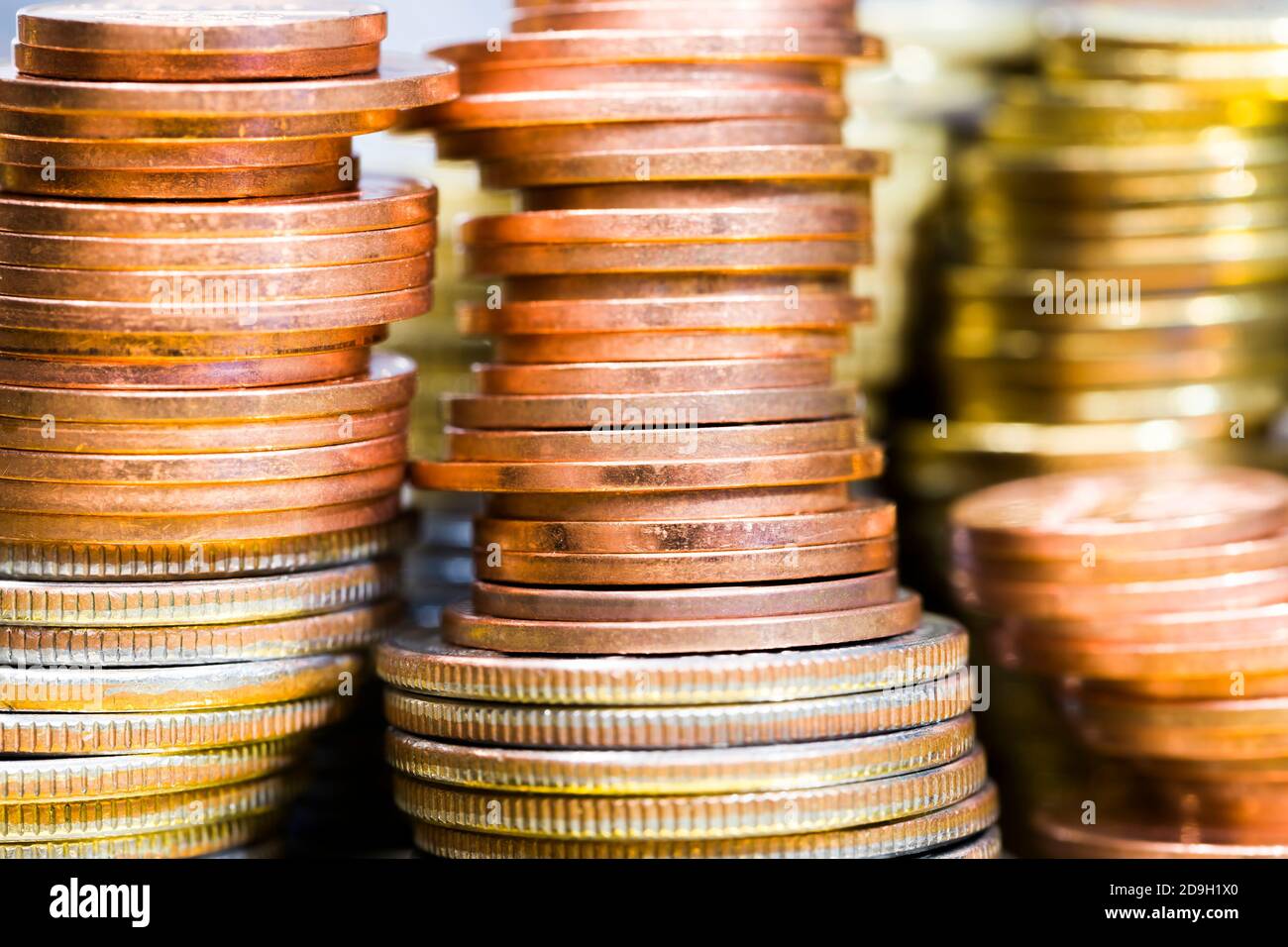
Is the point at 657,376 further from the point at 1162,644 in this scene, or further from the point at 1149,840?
the point at 1149,840

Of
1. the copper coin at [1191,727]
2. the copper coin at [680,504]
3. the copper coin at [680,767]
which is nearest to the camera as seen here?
the copper coin at [680,767]

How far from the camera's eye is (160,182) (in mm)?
1681

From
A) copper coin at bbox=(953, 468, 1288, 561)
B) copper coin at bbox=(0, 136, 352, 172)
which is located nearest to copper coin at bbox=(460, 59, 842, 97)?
copper coin at bbox=(0, 136, 352, 172)

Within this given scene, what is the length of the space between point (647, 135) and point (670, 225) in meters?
0.09

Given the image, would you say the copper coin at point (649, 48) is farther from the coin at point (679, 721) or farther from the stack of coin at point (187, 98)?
the coin at point (679, 721)

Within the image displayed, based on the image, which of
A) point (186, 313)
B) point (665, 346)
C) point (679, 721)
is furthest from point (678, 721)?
point (186, 313)

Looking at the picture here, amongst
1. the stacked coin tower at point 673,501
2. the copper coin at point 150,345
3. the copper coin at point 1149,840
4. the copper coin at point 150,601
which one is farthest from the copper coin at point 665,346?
the copper coin at point 1149,840

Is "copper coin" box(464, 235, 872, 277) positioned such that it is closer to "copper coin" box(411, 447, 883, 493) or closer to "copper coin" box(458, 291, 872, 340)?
"copper coin" box(458, 291, 872, 340)

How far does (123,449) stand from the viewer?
1682 mm

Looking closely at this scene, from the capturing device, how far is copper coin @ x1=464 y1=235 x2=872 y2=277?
1727mm

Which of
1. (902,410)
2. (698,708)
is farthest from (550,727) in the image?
(902,410)

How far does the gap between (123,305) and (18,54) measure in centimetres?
27

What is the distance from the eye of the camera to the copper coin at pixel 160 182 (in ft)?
5.52

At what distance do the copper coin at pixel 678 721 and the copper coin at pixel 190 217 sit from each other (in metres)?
0.45
